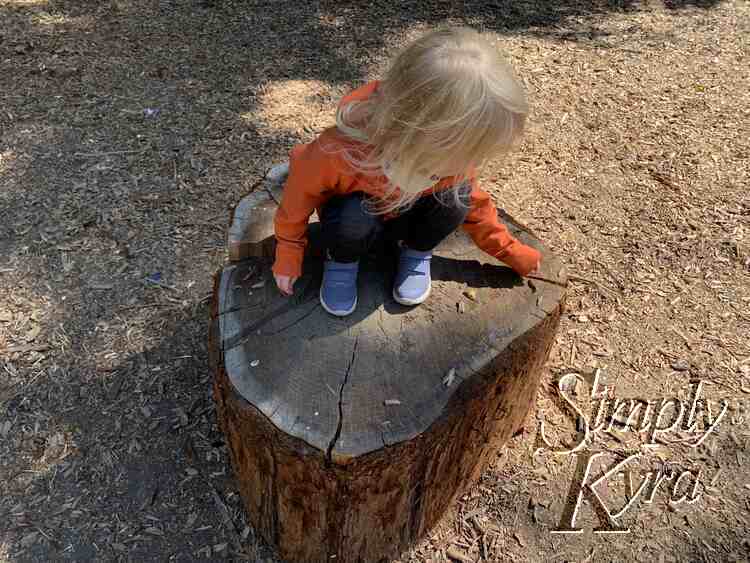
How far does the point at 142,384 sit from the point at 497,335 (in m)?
1.30

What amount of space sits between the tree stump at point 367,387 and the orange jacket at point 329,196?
9cm

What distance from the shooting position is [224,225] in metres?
3.00

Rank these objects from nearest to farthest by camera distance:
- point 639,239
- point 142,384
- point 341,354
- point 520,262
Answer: point 341,354
point 520,262
point 142,384
point 639,239

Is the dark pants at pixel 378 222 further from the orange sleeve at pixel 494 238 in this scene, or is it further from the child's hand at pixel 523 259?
the child's hand at pixel 523 259

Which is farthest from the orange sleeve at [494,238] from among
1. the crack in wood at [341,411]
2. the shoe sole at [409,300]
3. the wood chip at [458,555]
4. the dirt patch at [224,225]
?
the wood chip at [458,555]

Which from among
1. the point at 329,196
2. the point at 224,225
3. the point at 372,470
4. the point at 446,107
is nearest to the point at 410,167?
the point at 446,107

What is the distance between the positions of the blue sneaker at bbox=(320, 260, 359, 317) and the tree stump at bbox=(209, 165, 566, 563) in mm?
28

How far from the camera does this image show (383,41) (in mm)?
4457

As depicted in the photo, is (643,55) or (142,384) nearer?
(142,384)

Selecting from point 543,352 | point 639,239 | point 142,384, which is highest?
point 543,352

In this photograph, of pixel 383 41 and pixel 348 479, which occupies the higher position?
pixel 348 479

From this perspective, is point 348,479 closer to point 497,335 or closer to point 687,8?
point 497,335

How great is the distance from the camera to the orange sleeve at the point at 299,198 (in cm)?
168

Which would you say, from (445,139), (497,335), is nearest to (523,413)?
(497,335)
